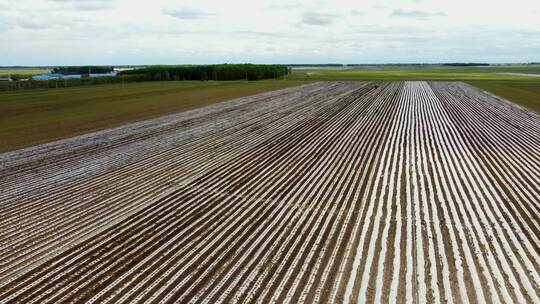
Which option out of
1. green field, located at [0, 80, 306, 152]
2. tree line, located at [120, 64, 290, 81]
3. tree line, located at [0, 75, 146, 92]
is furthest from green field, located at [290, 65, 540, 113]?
tree line, located at [0, 75, 146, 92]

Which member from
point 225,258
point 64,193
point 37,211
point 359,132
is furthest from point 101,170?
point 359,132

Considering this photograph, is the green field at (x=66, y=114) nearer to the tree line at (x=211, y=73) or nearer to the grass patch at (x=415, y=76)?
the tree line at (x=211, y=73)

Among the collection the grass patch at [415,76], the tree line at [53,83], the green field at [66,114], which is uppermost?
the grass patch at [415,76]

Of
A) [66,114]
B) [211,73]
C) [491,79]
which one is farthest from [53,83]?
[491,79]

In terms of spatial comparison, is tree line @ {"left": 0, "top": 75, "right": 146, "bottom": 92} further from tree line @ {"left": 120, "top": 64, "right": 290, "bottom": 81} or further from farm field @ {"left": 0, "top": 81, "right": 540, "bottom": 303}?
farm field @ {"left": 0, "top": 81, "right": 540, "bottom": 303}

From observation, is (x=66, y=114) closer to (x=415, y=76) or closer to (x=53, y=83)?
(x=53, y=83)

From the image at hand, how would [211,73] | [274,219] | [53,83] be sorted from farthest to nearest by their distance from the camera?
[211,73] → [53,83] → [274,219]

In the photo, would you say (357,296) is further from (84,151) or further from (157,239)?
(84,151)

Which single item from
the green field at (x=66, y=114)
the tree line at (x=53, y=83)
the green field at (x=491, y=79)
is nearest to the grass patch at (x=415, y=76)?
the green field at (x=491, y=79)

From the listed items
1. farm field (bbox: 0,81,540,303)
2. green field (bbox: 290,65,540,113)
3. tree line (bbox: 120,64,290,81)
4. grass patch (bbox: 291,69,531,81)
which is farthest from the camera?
tree line (bbox: 120,64,290,81)
